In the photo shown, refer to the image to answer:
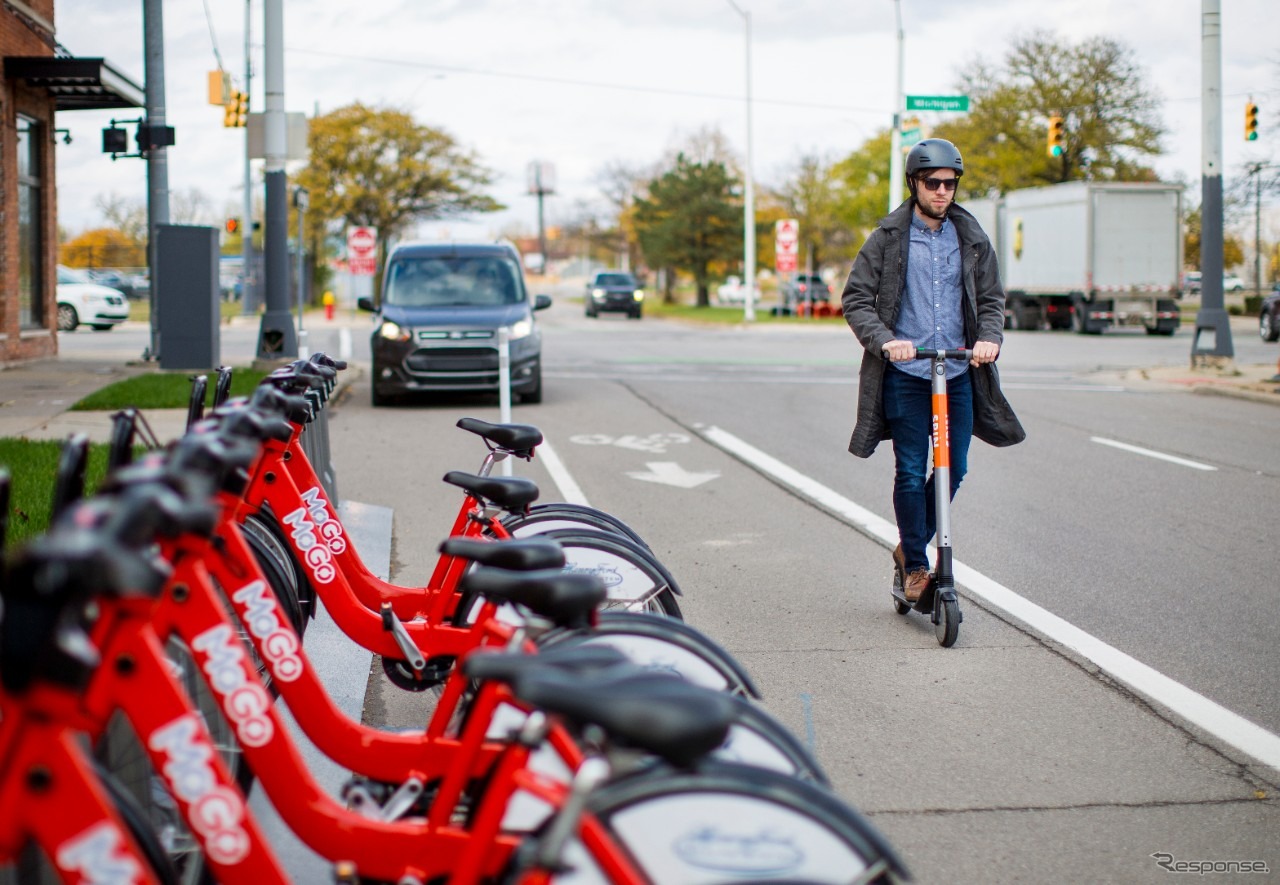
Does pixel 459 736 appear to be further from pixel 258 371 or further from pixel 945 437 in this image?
pixel 258 371

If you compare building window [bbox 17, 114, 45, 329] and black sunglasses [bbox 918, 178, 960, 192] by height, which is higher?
building window [bbox 17, 114, 45, 329]

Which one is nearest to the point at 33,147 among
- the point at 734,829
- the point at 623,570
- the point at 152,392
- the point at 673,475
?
the point at 152,392

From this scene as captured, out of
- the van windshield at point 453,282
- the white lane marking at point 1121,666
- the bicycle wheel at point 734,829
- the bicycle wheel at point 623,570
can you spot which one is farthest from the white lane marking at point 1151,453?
the bicycle wheel at point 734,829

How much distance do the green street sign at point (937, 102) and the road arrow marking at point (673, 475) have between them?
17.5m

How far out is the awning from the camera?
1920cm

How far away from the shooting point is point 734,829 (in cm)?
236

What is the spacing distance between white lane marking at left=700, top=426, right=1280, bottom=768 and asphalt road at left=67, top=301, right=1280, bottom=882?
0.05 meters

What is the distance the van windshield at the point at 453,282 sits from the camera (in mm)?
17906

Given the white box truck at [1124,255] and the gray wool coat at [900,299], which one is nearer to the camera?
the gray wool coat at [900,299]

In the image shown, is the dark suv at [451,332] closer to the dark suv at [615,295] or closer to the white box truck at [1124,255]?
the white box truck at [1124,255]

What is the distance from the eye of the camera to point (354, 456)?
41.2 ft

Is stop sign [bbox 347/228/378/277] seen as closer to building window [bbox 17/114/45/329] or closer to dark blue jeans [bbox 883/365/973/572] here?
building window [bbox 17/114/45/329]

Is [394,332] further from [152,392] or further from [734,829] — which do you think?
[734,829]

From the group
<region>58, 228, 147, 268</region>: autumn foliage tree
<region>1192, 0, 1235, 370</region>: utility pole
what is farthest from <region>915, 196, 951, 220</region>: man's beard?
<region>58, 228, 147, 268</region>: autumn foliage tree
